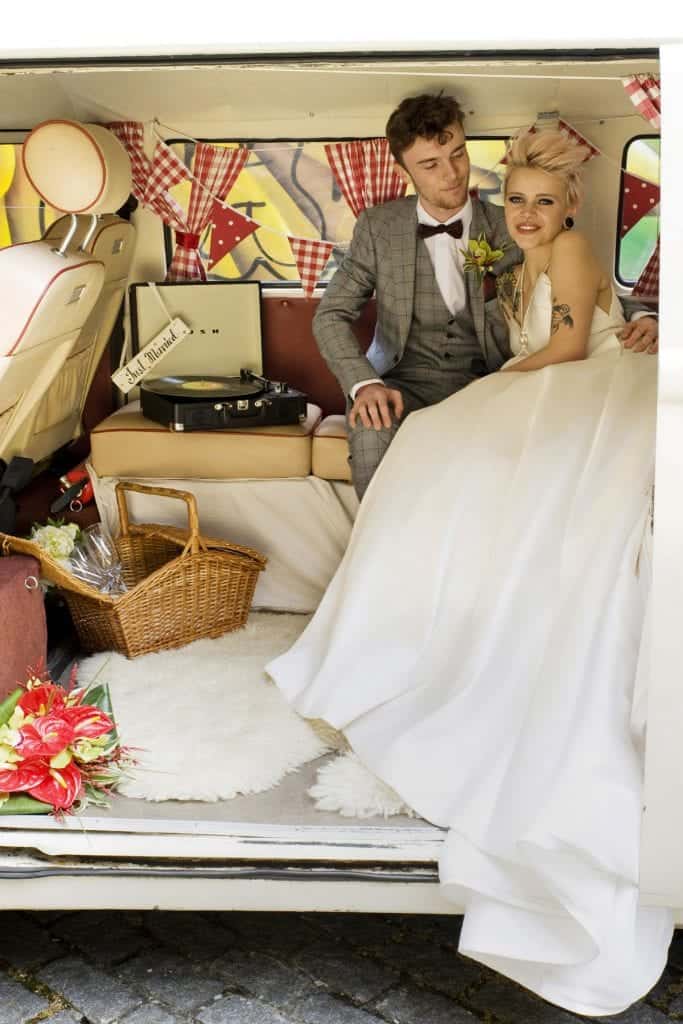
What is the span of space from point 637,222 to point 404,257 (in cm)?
93

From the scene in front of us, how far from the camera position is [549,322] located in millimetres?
3834

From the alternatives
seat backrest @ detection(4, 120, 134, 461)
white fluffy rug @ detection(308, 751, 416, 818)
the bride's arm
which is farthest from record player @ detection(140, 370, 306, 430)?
white fluffy rug @ detection(308, 751, 416, 818)

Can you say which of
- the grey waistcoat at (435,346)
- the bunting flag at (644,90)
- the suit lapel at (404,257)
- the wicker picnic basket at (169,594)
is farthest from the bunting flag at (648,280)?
the bunting flag at (644,90)

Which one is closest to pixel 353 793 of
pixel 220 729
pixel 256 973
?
pixel 256 973

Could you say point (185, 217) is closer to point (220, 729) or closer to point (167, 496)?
point (167, 496)

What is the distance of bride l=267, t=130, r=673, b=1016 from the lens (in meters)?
2.39

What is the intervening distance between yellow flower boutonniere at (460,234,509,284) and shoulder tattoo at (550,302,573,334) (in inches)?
23.6

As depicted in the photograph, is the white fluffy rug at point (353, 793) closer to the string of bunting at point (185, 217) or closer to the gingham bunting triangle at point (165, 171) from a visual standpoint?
the string of bunting at point (185, 217)

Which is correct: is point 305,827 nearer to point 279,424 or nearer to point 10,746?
point 10,746

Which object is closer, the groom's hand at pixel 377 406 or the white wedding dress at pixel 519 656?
the white wedding dress at pixel 519 656

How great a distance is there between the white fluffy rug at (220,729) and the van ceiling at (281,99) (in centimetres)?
203

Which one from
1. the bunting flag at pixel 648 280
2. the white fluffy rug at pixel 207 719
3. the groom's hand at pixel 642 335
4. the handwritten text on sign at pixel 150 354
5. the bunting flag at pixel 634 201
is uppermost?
the bunting flag at pixel 634 201

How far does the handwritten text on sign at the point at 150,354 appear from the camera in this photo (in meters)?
4.95

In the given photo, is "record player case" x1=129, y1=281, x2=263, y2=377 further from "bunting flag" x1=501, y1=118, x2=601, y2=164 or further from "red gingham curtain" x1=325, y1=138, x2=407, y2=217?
"bunting flag" x1=501, y1=118, x2=601, y2=164
